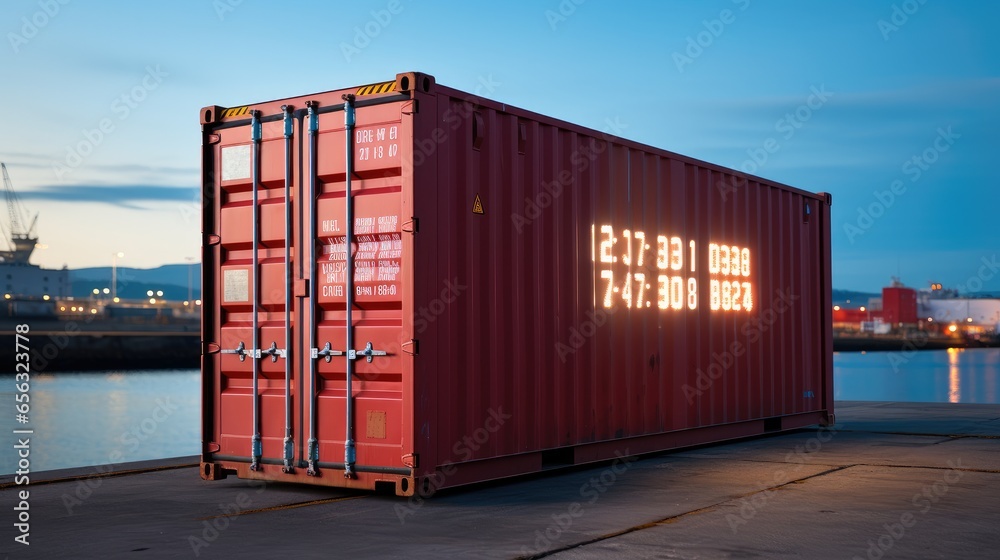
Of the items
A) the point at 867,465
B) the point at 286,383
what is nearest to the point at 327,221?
the point at 286,383

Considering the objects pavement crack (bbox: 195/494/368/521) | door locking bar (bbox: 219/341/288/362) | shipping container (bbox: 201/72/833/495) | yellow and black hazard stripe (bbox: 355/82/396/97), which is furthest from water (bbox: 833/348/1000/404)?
yellow and black hazard stripe (bbox: 355/82/396/97)

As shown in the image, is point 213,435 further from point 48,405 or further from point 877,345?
point 877,345

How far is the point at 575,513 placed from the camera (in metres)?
7.69

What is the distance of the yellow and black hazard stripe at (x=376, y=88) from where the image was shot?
8352 mm

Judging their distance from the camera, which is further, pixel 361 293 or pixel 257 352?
pixel 257 352

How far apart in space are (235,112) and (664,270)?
5143 millimetres

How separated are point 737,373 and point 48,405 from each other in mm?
42961

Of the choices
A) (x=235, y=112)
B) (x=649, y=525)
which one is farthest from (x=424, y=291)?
(x=235, y=112)

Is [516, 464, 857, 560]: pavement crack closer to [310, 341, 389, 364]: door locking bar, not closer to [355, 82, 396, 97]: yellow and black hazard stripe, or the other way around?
[310, 341, 389, 364]: door locking bar

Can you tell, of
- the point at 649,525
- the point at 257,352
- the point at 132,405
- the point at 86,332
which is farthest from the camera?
Result: the point at 86,332

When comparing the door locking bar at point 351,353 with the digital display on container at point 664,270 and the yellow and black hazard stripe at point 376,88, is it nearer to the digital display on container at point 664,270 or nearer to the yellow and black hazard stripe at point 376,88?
the yellow and black hazard stripe at point 376,88

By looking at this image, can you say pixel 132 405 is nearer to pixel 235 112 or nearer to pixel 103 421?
pixel 103 421

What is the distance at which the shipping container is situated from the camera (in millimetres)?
8297

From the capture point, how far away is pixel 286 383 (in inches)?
347
